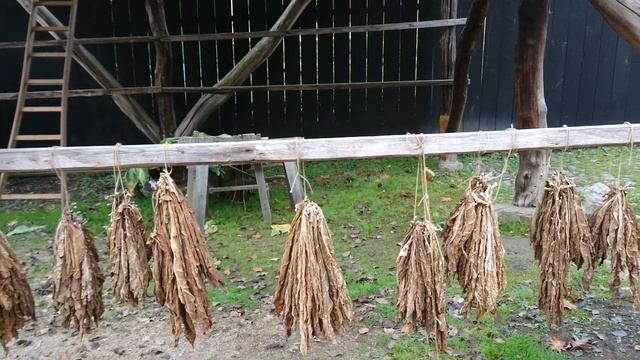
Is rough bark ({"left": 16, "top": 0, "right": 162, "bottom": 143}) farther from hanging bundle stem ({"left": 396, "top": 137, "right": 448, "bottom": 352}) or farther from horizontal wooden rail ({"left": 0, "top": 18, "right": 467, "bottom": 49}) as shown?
hanging bundle stem ({"left": 396, "top": 137, "right": 448, "bottom": 352})

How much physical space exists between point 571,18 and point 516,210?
5178mm

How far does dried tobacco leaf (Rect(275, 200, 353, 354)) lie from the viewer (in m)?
2.22

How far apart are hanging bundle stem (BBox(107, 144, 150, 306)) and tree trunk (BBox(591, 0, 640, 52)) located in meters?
2.92

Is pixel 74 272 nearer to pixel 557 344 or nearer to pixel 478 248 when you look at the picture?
pixel 478 248

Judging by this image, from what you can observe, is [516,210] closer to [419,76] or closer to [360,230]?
[360,230]

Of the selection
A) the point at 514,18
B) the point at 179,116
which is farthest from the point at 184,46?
the point at 514,18

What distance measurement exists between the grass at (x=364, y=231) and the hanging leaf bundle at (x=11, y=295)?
2.24 m

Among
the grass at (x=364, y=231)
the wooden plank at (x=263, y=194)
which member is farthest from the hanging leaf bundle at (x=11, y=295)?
the wooden plank at (x=263, y=194)

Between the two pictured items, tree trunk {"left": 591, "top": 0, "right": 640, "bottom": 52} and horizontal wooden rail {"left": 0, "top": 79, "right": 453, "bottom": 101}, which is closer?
tree trunk {"left": 591, "top": 0, "right": 640, "bottom": 52}

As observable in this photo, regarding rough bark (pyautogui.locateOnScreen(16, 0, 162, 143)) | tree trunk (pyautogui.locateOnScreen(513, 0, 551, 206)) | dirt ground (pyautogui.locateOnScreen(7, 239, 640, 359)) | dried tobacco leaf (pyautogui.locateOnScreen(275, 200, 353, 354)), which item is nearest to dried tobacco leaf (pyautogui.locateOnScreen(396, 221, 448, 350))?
dried tobacco leaf (pyautogui.locateOnScreen(275, 200, 353, 354))

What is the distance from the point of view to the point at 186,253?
2.26 metres

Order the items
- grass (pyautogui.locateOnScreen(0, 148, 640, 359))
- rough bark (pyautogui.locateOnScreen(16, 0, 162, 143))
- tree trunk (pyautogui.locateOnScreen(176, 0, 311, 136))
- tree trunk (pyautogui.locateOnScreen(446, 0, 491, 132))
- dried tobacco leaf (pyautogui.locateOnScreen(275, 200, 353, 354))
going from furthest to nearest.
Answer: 1. tree trunk (pyautogui.locateOnScreen(176, 0, 311, 136))
2. rough bark (pyautogui.locateOnScreen(16, 0, 162, 143))
3. tree trunk (pyautogui.locateOnScreen(446, 0, 491, 132))
4. grass (pyautogui.locateOnScreen(0, 148, 640, 359))
5. dried tobacco leaf (pyautogui.locateOnScreen(275, 200, 353, 354))

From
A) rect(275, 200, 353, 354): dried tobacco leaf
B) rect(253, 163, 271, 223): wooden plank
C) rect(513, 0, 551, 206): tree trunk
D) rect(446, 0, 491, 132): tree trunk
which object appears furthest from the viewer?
rect(446, 0, 491, 132): tree trunk

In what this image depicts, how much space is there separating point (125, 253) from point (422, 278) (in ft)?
4.22
